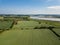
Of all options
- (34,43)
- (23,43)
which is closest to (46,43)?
(34,43)

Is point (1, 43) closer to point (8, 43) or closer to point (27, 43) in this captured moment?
point (8, 43)

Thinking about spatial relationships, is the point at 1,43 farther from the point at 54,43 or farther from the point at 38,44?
the point at 54,43

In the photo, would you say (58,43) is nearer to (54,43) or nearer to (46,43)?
(54,43)

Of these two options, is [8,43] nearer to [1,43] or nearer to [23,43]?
[1,43]

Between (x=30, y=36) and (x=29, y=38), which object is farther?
(x=30, y=36)

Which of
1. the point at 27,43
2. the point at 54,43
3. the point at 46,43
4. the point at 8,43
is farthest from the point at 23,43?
the point at 54,43

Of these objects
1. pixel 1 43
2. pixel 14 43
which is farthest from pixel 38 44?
pixel 1 43
